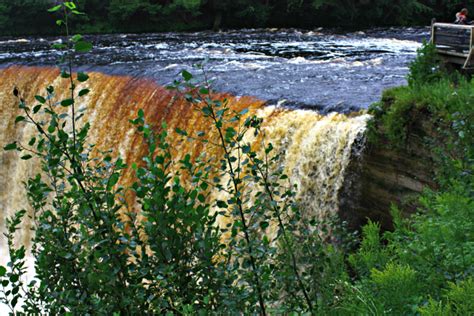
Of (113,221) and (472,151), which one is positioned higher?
(113,221)

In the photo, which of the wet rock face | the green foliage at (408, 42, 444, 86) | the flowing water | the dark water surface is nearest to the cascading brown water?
the flowing water

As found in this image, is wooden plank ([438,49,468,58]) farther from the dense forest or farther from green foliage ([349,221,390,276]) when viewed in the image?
the dense forest

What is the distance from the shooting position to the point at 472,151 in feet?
17.3

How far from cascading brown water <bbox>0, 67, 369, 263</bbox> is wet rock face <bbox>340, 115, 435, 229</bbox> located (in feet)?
0.57

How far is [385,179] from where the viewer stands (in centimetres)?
689

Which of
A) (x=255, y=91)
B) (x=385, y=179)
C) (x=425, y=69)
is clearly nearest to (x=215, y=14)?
(x=255, y=91)

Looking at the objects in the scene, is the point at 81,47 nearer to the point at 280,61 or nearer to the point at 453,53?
the point at 453,53

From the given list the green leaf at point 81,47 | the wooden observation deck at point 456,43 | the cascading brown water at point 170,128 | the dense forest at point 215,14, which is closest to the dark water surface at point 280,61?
the cascading brown water at point 170,128

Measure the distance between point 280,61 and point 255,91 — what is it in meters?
4.71

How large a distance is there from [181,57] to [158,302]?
13525mm

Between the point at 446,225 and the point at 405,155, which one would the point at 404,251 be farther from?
the point at 405,155

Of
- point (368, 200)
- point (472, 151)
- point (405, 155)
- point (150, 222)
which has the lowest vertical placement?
point (368, 200)

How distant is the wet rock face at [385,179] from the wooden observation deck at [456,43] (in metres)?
2.02

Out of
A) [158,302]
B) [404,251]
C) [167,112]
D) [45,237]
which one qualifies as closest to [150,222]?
[158,302]
